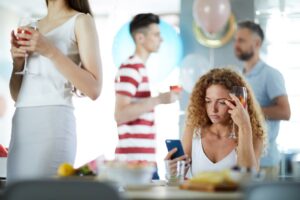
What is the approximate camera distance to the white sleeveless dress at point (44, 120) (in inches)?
89.3

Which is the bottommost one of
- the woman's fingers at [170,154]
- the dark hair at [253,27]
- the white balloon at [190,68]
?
the woman's fingers at [170,154]

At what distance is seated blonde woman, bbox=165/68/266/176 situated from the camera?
2570mm

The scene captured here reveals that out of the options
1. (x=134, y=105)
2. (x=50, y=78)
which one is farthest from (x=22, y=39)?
(x=134, y=105)

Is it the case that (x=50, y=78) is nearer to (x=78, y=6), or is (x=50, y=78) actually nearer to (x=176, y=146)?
(x=78, y=6)

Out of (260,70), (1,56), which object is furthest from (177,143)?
(1,56)

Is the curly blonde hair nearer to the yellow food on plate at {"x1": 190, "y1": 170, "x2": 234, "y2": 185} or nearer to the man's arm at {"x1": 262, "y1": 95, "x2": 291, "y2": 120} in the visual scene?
the yellow food on plate at {"x1": 190, "y1": 170, "x2": 234, "y2": 185}

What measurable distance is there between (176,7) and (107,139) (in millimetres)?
1229

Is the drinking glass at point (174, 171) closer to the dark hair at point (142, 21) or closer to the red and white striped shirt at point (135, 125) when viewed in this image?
the red and white striped shirt at point (135, 125)

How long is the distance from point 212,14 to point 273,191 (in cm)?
313

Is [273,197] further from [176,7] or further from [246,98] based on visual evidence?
[176,7]

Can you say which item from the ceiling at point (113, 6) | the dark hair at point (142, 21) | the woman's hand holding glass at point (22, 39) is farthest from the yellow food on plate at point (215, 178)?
the ceiling at point (113, 6)

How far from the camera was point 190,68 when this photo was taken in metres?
4.80

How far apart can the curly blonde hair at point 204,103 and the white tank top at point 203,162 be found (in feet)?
0.42

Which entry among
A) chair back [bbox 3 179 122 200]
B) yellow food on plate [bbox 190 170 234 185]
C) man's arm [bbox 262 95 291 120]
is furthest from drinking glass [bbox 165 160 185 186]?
man's arm [bbox 262 95 291 120]
